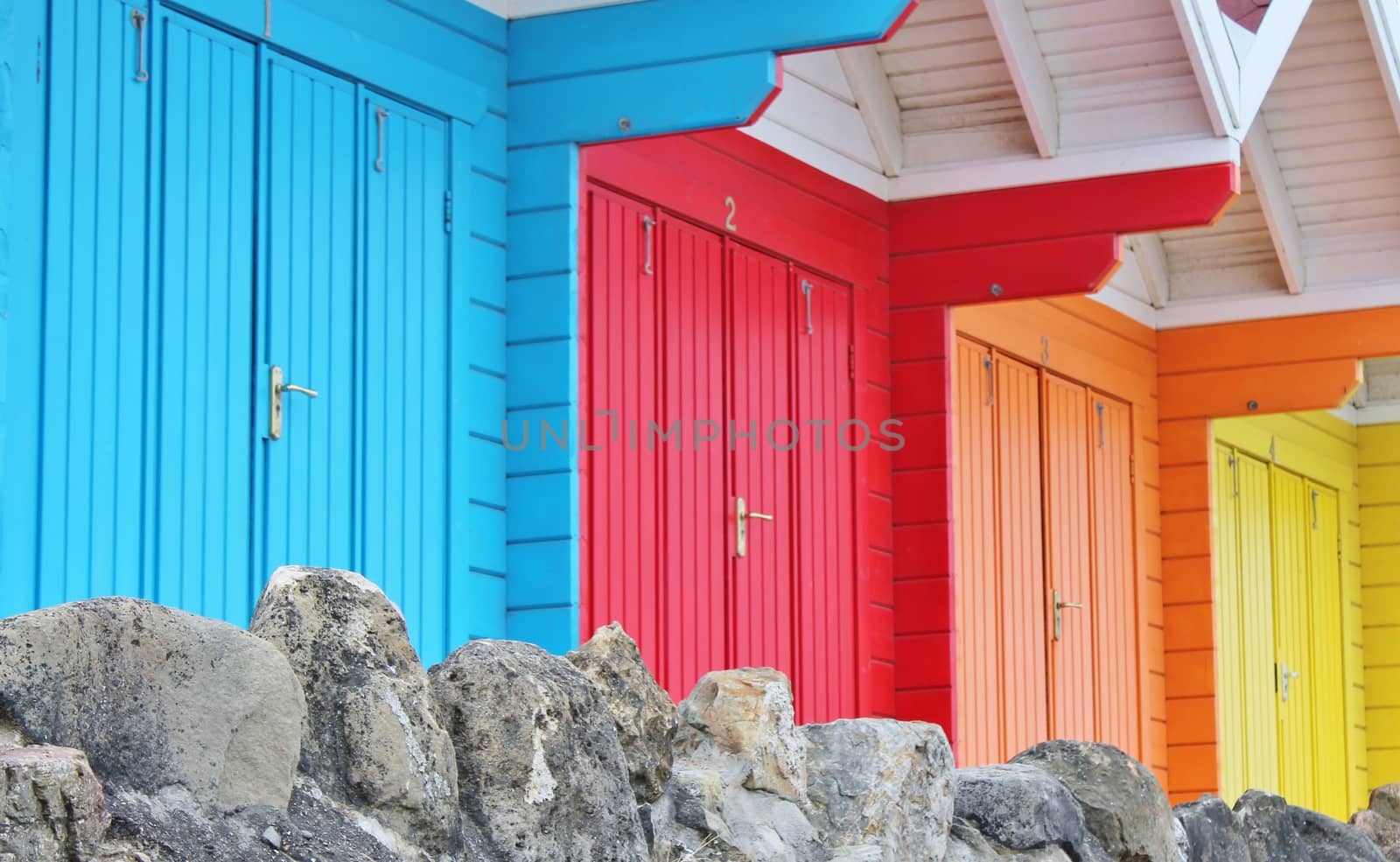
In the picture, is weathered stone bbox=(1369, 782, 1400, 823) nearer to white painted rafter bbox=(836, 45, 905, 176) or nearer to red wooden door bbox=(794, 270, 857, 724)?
red wooden door bbox=(794, 270, 857, 724)

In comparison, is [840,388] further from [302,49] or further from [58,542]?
[58,542]

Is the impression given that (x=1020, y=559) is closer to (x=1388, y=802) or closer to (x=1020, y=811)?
(x=1388, y=802)

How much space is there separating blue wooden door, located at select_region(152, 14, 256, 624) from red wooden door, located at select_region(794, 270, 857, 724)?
9.26ft

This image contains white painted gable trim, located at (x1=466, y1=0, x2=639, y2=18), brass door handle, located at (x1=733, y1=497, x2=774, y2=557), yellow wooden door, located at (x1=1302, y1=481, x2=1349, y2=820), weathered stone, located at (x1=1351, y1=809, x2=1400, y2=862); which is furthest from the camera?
yellow wooden door, located at (x1=1302, y1=481, x2=1349, y2=820)

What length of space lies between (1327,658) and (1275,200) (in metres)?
4.18

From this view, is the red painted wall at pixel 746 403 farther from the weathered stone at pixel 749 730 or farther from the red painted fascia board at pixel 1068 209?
the weathered stone at pixel 749 730

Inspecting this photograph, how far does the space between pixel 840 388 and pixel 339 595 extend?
17.5 feet

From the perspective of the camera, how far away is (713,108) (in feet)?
20.3

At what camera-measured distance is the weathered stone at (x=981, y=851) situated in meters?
4.51

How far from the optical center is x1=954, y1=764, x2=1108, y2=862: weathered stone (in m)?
4.61

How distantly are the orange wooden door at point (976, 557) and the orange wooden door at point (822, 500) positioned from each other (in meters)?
0.64

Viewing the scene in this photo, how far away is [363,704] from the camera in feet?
9.57

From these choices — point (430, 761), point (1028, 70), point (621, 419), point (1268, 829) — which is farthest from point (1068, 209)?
point (430, 761)

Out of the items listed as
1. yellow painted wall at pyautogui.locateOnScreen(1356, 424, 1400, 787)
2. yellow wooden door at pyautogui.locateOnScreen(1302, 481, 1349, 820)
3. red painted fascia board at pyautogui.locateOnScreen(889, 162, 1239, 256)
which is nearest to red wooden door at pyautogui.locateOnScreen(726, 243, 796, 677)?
red painted fascia board at pyautogui.locateOnScreen(889, 162, 1239, 256)
